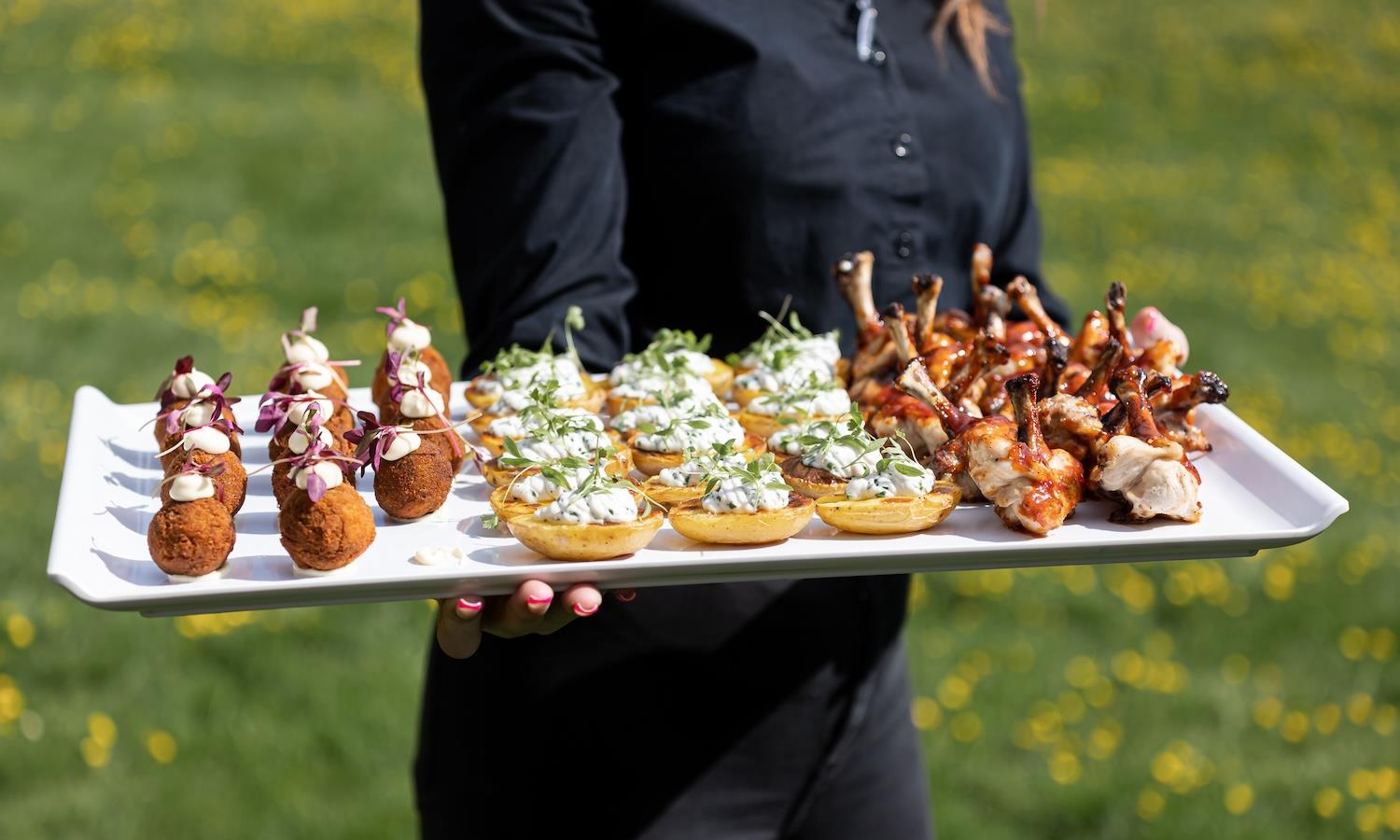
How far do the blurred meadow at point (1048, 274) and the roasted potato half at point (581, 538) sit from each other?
2069 mm

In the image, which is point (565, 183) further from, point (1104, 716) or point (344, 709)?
point (1104, 716)

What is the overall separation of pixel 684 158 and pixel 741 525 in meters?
1.06

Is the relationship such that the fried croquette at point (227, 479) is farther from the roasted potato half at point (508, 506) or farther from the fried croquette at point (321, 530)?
the roasted potato half at point (508, 506)

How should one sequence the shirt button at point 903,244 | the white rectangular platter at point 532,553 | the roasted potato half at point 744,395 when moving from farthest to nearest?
the shirt button at point 903,244 → the roasted potato half at point 744,395 → the white rectangular platter at point 532,553

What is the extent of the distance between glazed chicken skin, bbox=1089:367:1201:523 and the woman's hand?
2.62ft

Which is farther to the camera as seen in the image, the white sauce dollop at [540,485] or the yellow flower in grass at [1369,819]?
the yellow flower in grass at [1369,819]

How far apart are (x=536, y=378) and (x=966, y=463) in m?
0.82

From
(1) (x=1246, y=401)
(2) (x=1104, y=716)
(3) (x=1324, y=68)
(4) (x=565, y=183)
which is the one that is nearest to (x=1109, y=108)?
(3) (x=1324, y=68)

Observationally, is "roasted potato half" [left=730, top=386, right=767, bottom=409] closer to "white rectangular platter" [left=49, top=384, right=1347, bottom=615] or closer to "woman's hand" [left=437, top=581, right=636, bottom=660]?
"white rectangular platter" [left=49, top=384, right=1347, bottom=615]

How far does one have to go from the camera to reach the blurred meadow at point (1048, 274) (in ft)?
14.6

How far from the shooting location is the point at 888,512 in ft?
7.18

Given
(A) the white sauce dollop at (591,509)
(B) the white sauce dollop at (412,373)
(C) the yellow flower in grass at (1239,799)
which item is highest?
(A) the white sauce dollop at (591,509)

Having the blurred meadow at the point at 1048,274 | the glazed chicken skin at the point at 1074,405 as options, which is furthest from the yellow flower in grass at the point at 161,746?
the glazed chicken skin at the point at 1074,405

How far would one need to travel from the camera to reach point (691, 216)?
9.77 ft
